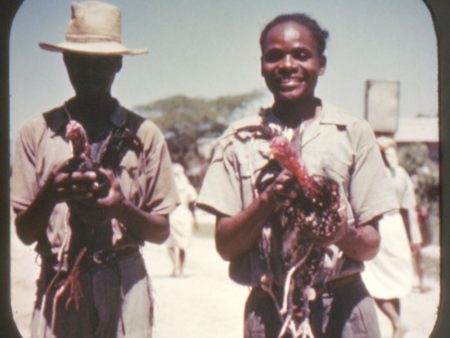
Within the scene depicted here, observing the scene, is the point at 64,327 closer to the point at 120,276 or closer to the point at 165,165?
the point at 120,276

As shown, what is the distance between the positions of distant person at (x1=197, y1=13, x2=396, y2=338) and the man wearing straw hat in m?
0.17

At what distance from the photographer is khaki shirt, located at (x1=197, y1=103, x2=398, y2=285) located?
157cm

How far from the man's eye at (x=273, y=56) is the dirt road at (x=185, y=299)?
0.61 metres

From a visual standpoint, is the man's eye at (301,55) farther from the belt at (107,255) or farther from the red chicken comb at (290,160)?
the belt at (107,255)

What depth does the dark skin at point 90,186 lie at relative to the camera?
1.58 m

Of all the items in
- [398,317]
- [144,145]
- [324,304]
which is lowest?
[398,317]

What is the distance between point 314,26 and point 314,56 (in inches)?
3.0

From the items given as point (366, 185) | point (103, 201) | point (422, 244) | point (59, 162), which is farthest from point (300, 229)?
point (422, 244)

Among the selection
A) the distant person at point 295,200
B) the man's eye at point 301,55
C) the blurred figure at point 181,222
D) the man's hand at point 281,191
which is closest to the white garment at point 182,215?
the blurred figure at point 181,222

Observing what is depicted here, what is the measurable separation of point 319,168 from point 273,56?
0.90ft

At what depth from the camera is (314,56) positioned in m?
1.58

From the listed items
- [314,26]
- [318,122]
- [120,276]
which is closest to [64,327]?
[120,276]

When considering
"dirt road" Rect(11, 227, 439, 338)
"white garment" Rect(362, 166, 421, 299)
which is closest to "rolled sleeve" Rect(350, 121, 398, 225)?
"dirt road" Rect(11, 227, 439, 338)

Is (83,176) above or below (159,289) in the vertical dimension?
above
